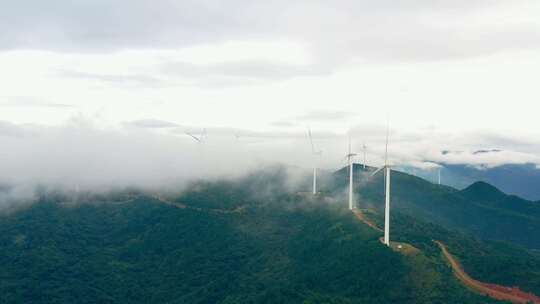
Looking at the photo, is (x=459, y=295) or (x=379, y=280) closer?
(x=459, y=295)

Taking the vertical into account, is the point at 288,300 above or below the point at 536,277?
below

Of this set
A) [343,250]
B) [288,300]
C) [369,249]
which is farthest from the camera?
[343,250]

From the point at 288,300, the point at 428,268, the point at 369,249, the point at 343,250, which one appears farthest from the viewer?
the point at 343,250

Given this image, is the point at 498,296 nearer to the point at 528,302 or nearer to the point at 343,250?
the point at 528,302

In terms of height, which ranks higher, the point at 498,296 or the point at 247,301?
the point at 498,296

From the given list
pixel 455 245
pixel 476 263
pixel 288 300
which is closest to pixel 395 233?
pixel 455 245

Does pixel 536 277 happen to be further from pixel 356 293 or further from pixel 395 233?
pixel 395 233

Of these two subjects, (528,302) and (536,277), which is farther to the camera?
(536,277)

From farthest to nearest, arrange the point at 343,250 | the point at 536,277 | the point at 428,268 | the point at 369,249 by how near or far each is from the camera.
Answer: the point at 343,250, the point at 369,249, the point at 428,268, the point at 536,277

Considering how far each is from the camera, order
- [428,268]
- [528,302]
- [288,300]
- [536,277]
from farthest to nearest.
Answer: [288,300], [428,268], [536,277], [528,302]

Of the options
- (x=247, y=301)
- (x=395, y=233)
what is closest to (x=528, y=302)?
(x=395, y=233)
